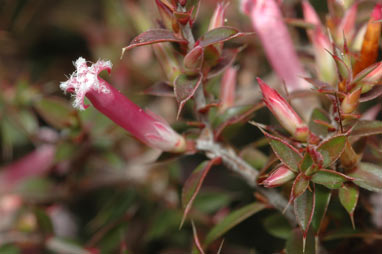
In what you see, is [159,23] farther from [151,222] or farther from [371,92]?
[151,222]

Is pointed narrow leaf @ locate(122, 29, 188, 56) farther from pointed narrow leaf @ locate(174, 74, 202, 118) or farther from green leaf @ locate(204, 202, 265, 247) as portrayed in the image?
green leaf @ locate(204, 202, 265, 247)

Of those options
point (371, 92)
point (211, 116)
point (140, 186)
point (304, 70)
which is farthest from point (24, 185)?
point (371, 92)

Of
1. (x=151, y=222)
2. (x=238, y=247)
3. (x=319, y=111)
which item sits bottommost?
(x=238, y=247)

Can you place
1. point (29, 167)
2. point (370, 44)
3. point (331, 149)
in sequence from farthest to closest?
1. point (29, 167)
2. point (370, 44)
3. point (331, 149)

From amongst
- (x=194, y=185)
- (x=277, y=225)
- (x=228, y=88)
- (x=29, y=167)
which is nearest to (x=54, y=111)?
(x=29, y=167)

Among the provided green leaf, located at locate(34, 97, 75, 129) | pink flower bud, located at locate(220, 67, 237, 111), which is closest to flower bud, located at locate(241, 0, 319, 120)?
pink flower bud, located at locate(220, 67, 237, 111)

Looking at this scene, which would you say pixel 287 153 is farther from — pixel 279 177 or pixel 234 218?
pixel 234 218
